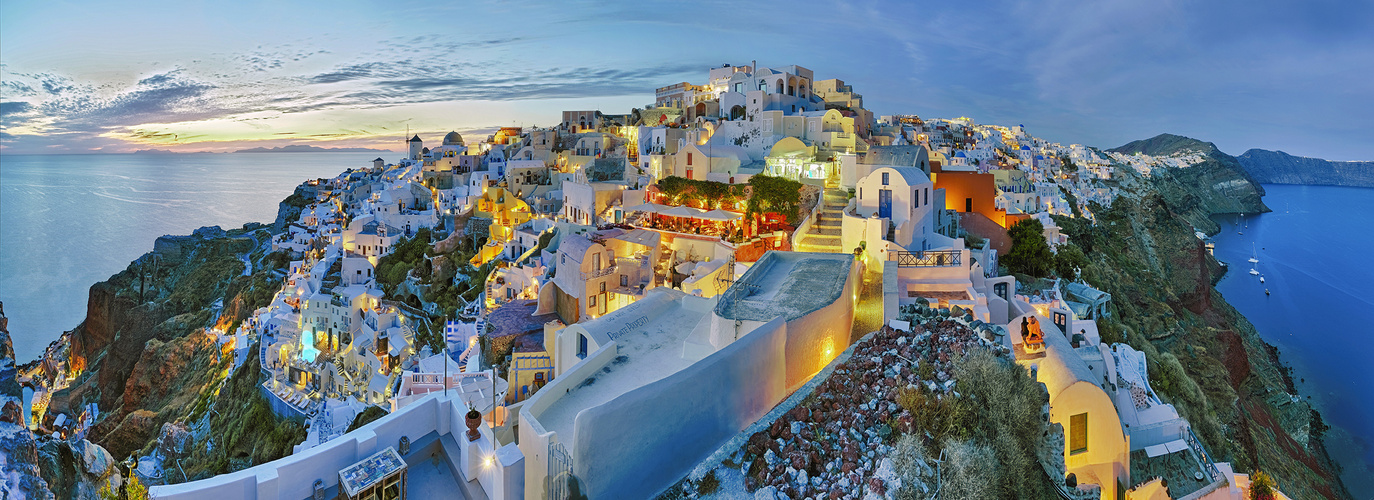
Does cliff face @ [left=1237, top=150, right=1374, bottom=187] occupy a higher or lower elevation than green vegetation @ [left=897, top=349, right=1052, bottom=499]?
higher

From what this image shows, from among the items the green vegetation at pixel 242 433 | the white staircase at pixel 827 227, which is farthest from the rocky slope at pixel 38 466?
the white staircase at pixel 827 227

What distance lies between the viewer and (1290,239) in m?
62.4

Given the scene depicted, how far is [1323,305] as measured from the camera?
133 feet

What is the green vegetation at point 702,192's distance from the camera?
74.8 ft

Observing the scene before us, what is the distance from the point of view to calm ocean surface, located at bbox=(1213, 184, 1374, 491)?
25922 mm

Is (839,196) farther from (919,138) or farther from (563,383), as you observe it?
(919,138)

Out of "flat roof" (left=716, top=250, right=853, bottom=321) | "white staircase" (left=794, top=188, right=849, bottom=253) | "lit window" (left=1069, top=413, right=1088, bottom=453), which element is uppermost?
"white staircase" (left=794, top=188, right=849, bottom=253)

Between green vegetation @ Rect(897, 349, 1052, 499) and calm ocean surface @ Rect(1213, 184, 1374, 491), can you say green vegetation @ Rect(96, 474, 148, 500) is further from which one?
calm ocean surface @ Rect(1213, 184, 1374, 491)

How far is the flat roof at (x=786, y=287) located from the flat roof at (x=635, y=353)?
2.79 feet

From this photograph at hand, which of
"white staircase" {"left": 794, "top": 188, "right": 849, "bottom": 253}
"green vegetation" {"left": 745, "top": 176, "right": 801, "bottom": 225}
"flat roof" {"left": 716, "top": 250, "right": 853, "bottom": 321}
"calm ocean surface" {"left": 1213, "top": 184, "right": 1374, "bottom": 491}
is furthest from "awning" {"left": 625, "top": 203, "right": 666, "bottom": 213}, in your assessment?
"calm ocean surface" {"left": 1213, "top": 184, "right": 1374, "bottom": 491}

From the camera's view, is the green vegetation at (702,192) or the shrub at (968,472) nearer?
the shrub at (968,472)

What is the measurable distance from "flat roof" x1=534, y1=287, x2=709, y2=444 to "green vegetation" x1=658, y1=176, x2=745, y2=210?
41.7 ft

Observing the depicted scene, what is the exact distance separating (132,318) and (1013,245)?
194ft

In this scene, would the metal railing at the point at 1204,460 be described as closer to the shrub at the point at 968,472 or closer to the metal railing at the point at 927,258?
the metal railing at the point at 927,258
